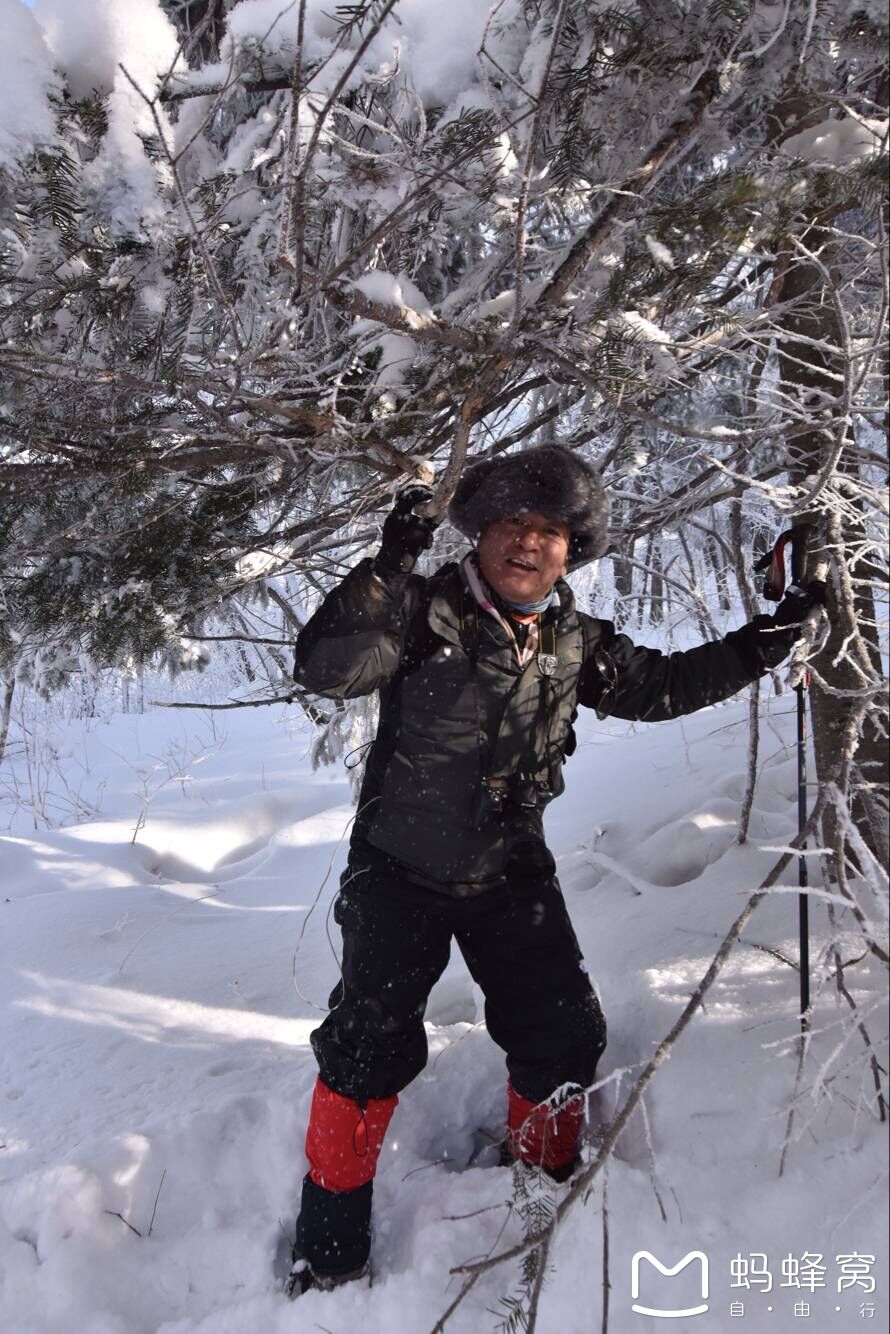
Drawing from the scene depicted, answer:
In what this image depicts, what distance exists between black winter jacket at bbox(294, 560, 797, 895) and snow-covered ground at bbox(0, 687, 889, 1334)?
67 centimetres

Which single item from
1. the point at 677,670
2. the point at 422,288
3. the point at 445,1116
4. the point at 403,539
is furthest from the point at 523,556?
the point at 445,1116

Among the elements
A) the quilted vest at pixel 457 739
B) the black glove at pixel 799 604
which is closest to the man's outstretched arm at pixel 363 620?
the quilted vest at pixel 457 739

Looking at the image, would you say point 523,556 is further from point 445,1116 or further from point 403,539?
point 445,1116

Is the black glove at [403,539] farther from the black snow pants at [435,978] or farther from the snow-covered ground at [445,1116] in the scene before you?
the snow-covered ground at [445,1116]

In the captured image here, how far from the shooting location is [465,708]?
207 centimetres

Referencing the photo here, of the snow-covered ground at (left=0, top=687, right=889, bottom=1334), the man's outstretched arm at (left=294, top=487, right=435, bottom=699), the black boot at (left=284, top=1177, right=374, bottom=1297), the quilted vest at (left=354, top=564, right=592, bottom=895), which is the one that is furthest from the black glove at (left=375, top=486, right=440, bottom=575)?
the black boot at (left=284, top=1177, right=374, bottom=1297)

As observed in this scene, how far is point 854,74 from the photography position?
6.37ft

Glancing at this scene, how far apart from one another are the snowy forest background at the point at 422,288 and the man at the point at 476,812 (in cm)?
22

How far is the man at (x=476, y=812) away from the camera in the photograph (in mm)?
1991

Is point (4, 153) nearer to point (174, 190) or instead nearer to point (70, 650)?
point (174, 190)

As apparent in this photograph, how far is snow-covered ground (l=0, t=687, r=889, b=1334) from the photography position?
1439 mm

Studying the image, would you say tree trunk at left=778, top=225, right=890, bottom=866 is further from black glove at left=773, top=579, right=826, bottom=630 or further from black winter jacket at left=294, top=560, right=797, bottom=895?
black winter jacket at left=294, top=560, right=797, bottom=895

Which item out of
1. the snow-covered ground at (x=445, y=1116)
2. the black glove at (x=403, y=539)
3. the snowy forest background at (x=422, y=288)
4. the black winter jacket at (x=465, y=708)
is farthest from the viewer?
the black winter jacket at (x=465, y=708)

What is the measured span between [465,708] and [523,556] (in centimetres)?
44
